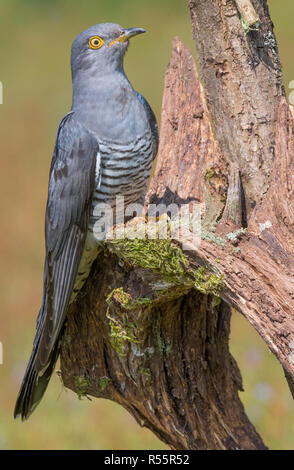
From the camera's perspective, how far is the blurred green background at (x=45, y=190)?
4.50 meters

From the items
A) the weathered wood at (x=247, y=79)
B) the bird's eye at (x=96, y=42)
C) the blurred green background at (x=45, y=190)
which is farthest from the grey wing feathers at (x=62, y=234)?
the blurred green background at (x=45, y=190)

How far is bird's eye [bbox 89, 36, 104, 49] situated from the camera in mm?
3080

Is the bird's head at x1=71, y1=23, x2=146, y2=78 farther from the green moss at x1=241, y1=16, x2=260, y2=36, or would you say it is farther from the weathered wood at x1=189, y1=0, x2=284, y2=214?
the green moss at x1=241, y1=16, x2=260, y2=36

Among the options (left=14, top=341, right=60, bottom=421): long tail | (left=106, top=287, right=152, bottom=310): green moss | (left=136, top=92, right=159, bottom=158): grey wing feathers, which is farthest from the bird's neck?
(left=14, top=341, right=60, bottom=421): long tail

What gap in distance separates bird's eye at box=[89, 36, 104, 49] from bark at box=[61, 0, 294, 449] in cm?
35

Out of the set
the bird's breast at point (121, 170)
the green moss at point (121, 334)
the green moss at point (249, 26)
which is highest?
the green moss at point (249, 26)

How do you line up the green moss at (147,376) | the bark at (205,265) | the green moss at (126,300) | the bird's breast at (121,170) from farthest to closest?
the bird's breast at (121,170) < the green moss at (147,376) < the green moss at (126,300) < the bark at (205,265)

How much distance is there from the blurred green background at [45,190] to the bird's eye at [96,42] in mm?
2547

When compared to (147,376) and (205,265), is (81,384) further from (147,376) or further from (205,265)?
(205,265)

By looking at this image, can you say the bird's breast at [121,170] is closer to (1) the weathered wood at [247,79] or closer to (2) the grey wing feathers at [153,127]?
(2) the grey wing feathers at [153,127]

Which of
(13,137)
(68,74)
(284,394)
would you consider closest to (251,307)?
(284,394)

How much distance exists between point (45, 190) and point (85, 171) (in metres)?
5.56

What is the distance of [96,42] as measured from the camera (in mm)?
3086
